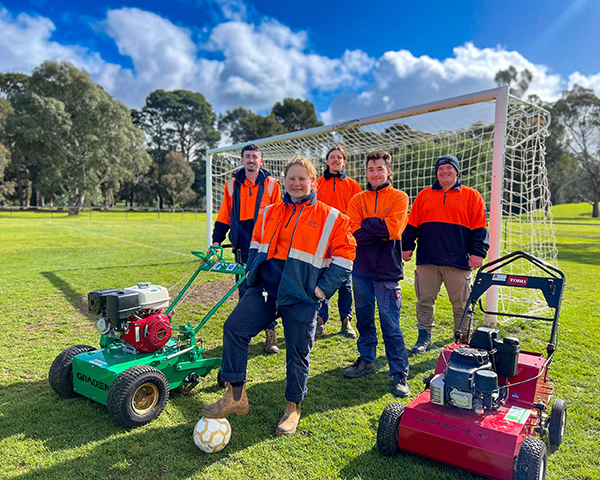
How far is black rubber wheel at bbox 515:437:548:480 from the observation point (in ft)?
7.24

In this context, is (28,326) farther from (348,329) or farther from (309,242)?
(309,242)

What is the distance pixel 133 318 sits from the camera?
3.37 m

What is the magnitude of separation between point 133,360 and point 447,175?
3481 mm

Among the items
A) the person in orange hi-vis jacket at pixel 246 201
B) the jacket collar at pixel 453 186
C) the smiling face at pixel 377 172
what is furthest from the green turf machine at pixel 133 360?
the jacket collar at pixel 453 186

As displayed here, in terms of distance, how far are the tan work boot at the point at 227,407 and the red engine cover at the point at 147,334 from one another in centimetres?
66

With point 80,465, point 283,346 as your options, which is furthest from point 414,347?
point 80,465

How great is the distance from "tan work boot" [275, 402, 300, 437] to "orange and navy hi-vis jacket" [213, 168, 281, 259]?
1.95m

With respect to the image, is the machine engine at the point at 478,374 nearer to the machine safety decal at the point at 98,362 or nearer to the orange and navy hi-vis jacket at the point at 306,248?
the orange and navy hi-vis jacket at the point at 306,248

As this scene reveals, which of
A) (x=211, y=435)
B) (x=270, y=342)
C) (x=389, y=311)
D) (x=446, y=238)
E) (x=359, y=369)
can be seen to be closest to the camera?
(x=211, y=435)

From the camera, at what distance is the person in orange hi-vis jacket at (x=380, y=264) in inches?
148

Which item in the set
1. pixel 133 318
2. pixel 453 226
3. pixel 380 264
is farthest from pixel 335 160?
pixel 133 318

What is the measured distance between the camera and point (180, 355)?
3486mm

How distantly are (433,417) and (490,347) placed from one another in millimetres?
595

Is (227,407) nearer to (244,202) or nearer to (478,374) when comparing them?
(478,374)
